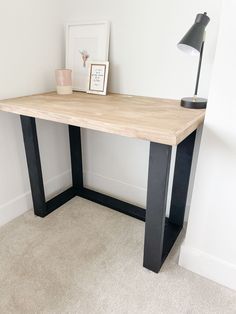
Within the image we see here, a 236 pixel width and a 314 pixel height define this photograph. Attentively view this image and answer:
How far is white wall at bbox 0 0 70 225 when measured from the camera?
1439mm

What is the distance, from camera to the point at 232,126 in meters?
1.00

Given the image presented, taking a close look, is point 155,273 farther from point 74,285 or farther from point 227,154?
point 227,154

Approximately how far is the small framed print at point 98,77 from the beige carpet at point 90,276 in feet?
3.08

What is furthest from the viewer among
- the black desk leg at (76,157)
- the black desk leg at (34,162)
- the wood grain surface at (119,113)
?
the black desk leg at (76,157)

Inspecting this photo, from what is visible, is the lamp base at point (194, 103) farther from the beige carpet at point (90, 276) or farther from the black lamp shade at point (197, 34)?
the beige carpet at point (90, 276)

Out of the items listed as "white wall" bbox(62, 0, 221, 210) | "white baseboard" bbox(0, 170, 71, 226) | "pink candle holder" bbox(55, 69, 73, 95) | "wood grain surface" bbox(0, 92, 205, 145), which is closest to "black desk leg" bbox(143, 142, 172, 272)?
"wood grain surface" bbox(0, 92, 205, 145)

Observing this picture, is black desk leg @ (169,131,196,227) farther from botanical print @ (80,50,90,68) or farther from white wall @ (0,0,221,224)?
botanical print @ (80,50,90,68)

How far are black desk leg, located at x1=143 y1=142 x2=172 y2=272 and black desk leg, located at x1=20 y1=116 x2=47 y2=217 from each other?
2.69 feet

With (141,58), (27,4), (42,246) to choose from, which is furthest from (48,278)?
(27,4)

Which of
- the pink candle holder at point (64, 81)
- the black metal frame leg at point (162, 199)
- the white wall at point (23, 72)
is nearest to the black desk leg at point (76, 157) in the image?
the white wall at point (23, 72)

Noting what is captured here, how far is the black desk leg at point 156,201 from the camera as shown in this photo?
1.02 m

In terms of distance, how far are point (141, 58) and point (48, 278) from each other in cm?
140

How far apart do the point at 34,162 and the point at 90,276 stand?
2.59ft

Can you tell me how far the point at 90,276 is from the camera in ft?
4.23
